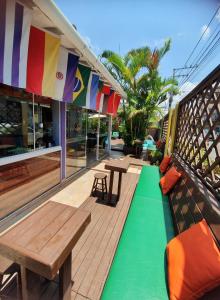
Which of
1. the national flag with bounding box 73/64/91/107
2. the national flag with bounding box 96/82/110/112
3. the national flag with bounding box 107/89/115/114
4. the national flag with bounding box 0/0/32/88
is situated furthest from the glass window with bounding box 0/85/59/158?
the national flag with bounding box 107/89/115/114

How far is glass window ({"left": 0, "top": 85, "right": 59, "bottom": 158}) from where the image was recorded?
3.23m

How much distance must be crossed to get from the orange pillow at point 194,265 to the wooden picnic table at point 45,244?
92 centimetres

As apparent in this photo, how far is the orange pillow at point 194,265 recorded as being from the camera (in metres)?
1.14

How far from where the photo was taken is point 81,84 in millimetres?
3949

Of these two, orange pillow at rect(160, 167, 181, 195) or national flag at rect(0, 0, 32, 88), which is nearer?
national flag at rect(0, 0, 32, 88)

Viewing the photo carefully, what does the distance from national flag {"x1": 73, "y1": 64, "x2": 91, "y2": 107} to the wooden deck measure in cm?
251

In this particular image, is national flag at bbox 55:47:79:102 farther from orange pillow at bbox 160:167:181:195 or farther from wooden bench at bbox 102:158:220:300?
orange pillow at bbox 160:167:181:195

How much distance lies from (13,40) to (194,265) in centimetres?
309

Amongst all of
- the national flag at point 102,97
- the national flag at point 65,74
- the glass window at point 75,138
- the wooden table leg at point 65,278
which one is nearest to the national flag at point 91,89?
the glass window at point 75,138

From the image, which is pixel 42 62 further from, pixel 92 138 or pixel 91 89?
pixel 92 138

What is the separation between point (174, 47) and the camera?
7184mm

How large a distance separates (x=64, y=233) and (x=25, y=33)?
249 centimetres

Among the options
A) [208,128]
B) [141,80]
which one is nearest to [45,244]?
[208,128]

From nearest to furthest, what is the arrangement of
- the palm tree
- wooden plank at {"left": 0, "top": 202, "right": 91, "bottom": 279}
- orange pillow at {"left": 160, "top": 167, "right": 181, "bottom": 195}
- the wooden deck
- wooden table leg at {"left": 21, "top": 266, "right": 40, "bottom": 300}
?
wooden plank at {"left": 0, "top": 202, "right": 91, "bottom": 279}, wooden table leg at {"left": 21, "top": 266, "right": 40, "bottom": 300}, the wooden deck, orange pillow at {"left": 160, "top": 167, "right": 181, "bottom": 195}, the palm tree
